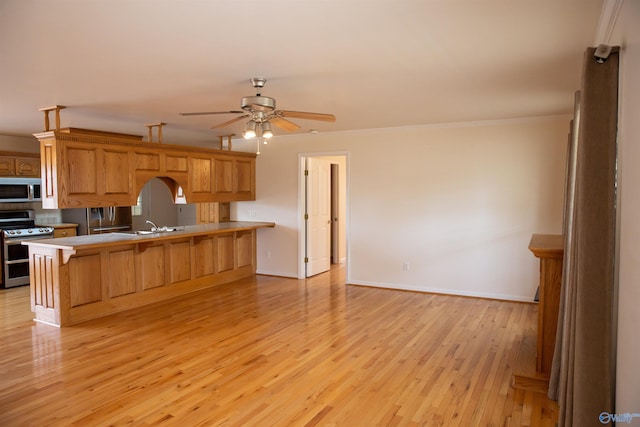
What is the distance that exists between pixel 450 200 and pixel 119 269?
450cm

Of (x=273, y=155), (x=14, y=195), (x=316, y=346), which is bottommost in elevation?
(x=316, y=346)

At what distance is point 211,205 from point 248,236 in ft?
8.65

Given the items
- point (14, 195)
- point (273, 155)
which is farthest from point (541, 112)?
point (14, 195)

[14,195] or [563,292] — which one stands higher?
[14,195]

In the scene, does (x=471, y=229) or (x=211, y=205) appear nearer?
(x=471, y=229)

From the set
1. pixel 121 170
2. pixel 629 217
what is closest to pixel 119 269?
pixel 121 170

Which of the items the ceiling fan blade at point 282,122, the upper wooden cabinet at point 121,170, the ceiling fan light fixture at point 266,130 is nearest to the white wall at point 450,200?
the upper wooden cabinet at point 121,170

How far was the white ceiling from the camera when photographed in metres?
2.23

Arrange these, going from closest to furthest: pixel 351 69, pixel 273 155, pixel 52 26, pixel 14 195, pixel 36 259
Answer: pixel 52 26 < pixel 351 69 < pixel 36 259 < pixel 14 195 < pixel 273 155

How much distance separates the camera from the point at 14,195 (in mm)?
6973

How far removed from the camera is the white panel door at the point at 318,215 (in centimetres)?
741

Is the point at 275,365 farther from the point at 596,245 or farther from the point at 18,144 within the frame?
the point at 18,144

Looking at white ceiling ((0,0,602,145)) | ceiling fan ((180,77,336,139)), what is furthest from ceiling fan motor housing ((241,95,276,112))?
white ceiling ((0,0,602,145))

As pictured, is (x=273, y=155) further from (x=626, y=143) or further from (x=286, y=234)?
(x=626, y=143)
